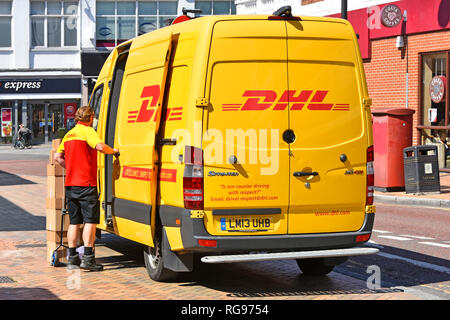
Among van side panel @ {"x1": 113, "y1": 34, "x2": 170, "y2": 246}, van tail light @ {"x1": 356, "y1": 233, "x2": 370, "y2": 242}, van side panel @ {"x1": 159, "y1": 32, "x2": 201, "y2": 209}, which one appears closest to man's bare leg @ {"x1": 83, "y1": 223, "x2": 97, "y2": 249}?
van side panel @ {"x1": 113, "y1": 34, "x2": 170, "y2": 246}

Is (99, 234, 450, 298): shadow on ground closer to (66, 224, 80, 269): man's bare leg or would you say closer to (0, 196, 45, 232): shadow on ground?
(66, 224, 80, 269): man's bare leg

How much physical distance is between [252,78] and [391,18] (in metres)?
18.0

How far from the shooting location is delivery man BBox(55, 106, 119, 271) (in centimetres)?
902

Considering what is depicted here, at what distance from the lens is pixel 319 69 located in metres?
7.88

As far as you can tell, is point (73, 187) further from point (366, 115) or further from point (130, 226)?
point (366, 115)

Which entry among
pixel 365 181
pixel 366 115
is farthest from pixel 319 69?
pixel 365 181

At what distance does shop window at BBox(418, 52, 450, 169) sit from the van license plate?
660 inches

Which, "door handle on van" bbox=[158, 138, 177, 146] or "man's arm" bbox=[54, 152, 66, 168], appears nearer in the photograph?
"door handle on van" bbox=[158, 138, 177, 146]

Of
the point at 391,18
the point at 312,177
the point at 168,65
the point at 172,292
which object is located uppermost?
the point at 391,18

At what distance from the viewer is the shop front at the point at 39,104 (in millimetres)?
47875

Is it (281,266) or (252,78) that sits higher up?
(252,78)

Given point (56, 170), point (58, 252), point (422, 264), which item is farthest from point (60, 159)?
point (422, 264)

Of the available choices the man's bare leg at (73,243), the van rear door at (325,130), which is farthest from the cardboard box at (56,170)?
the van rear door at (325,130)

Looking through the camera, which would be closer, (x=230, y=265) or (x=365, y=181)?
(x=365, y=181)
